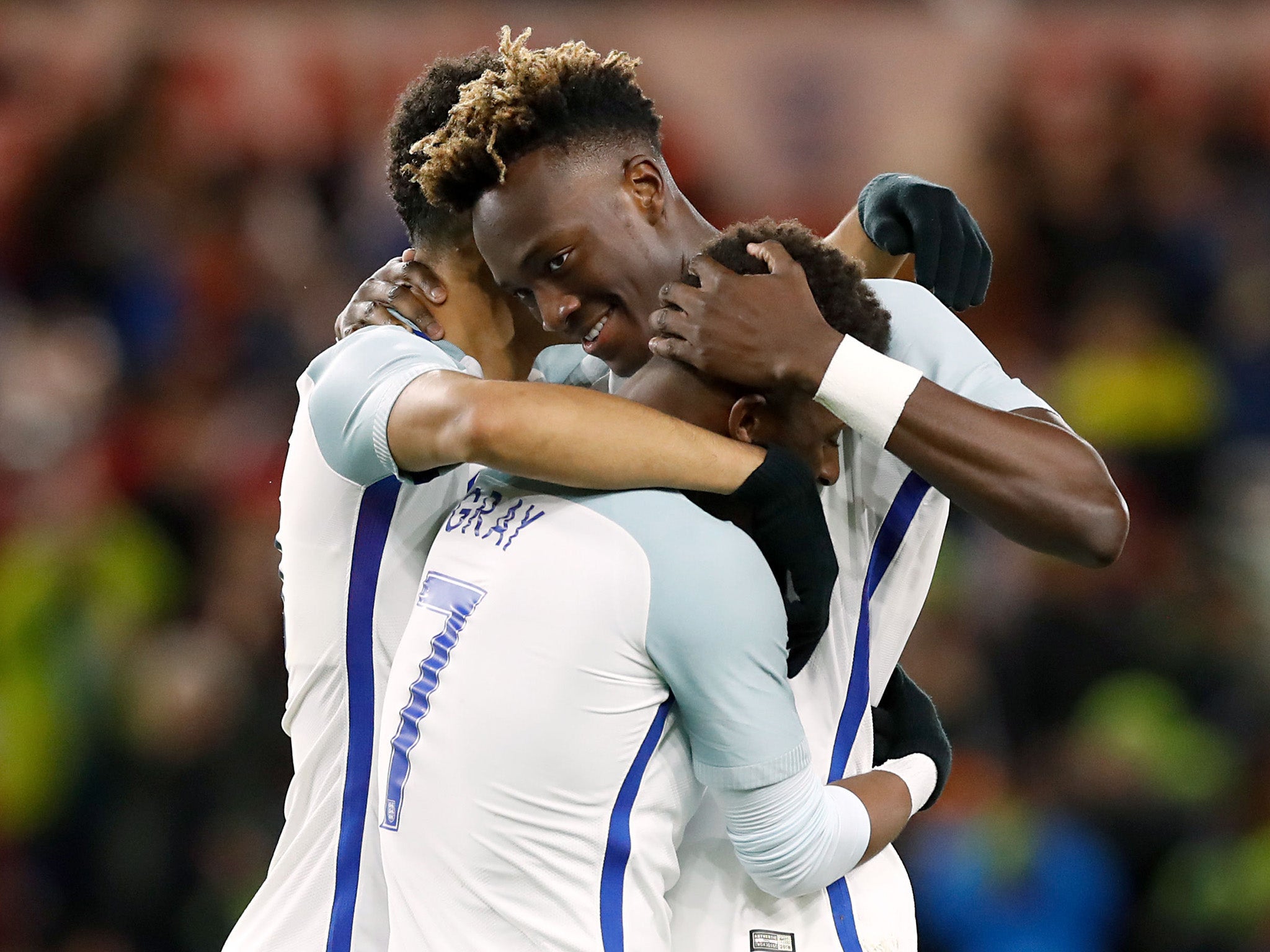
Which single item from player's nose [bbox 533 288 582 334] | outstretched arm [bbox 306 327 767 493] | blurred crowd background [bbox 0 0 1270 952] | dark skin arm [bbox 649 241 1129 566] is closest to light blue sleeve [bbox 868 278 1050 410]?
dark skin arm [bbox 649 241 1129 566]

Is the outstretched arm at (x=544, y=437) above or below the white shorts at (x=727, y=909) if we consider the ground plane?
above

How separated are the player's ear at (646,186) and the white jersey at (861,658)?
37cm

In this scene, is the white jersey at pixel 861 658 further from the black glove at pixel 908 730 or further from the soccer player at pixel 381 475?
the soccer player at pixel 381 475

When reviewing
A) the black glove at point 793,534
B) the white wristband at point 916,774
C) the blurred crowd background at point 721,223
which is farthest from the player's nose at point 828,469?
the blurred crowd background at point 721,223

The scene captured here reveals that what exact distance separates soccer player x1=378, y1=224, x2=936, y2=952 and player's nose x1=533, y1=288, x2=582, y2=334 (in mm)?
395

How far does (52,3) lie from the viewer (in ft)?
22.1

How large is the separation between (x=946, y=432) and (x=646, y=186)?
26.9 inches

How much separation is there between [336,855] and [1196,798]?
146 inches

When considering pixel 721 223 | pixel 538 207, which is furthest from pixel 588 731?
pixel 721 223

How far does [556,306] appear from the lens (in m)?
2.34

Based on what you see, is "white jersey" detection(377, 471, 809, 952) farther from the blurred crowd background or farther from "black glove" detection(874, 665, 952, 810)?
the blurred crowd background

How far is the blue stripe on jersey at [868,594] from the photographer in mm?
2223

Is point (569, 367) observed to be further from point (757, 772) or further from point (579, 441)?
point (757, 772)

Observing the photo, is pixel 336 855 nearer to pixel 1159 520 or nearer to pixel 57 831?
pixel 57 831
